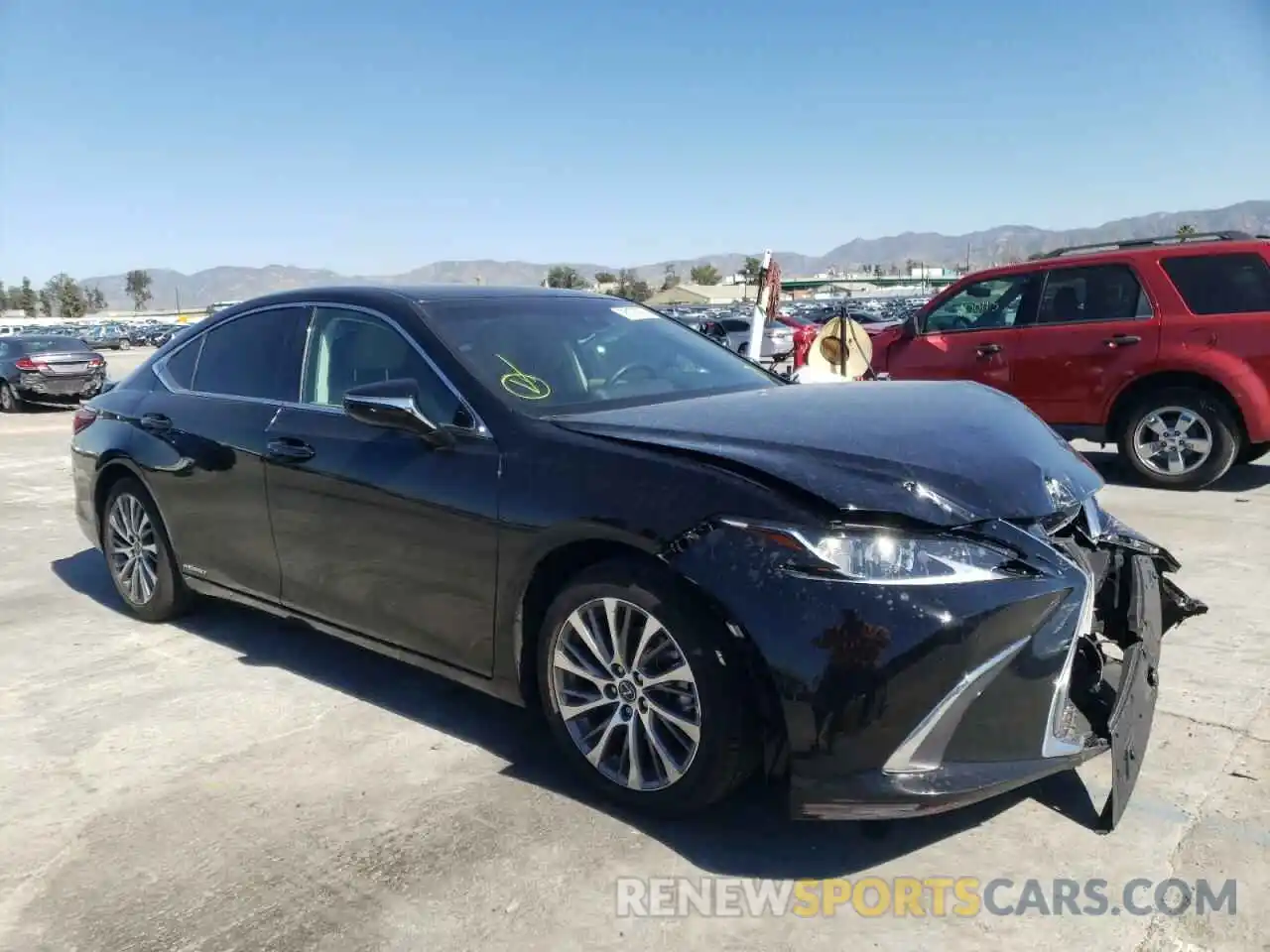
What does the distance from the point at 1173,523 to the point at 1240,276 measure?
6.85ft

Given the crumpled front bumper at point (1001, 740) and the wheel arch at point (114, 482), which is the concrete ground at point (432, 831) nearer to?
the crumpled front bumper at point (1001, 740)

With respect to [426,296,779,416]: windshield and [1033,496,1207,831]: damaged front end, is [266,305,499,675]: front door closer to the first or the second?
[426,296,779,416]: windshield

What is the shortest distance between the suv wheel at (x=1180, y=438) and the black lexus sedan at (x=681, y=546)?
4.51 meters

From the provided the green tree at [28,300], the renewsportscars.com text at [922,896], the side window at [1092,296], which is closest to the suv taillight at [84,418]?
the renewsportscars.com text at [922,896]

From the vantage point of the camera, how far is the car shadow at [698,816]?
285 centimetres

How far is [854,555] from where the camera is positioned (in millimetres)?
2598

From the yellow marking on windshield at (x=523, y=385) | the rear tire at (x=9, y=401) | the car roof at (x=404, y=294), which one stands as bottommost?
the rear tire at (x=9, y=401)

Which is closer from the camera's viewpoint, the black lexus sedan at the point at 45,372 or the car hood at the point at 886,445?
the car hood at the point at 886,445

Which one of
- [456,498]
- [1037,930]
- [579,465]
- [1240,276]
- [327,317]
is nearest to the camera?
[1037,930]

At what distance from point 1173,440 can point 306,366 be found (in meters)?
6.37

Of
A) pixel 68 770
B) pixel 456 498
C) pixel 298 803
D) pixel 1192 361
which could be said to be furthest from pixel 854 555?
pixel 1192 361

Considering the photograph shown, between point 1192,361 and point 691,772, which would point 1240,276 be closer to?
point 1192,361

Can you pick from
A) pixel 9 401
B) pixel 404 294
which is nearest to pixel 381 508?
pixel 404 294

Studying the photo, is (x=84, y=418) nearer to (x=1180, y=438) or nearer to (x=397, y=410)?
(x=397, y=410)
